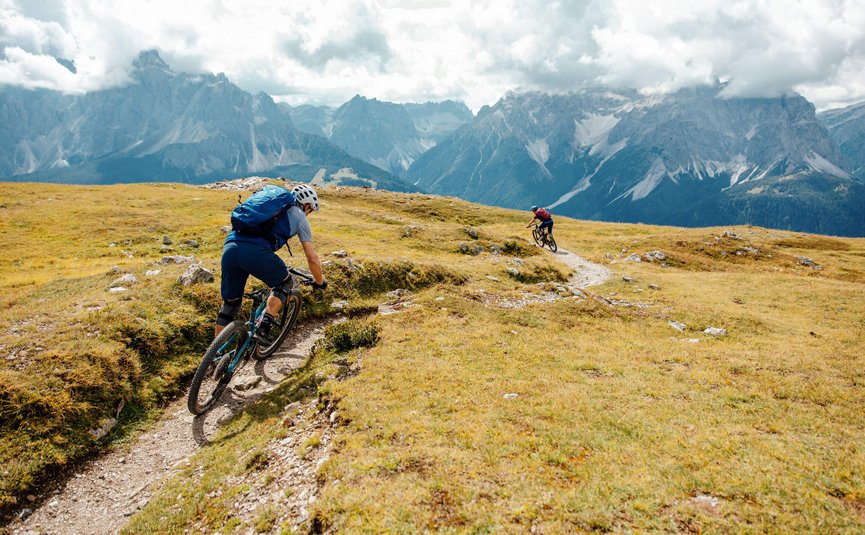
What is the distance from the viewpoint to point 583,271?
37750 millimetres


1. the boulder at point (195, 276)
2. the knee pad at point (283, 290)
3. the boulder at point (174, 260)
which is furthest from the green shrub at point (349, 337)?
the boulder at point (174, 260)

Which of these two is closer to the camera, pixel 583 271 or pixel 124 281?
pixel 124 281

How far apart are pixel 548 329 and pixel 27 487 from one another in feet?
53.2

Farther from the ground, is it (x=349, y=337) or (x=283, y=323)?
(x=283, y=323)

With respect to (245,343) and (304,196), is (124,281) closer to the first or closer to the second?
(245,343)

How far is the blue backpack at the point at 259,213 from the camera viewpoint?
10.5 meters

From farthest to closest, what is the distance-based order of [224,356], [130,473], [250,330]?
[250,330] < [224,356] < [130,473]

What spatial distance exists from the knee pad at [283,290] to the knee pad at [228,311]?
956mm

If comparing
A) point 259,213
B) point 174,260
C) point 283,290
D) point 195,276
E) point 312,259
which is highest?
point 259,213

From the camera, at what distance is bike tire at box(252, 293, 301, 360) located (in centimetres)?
1397

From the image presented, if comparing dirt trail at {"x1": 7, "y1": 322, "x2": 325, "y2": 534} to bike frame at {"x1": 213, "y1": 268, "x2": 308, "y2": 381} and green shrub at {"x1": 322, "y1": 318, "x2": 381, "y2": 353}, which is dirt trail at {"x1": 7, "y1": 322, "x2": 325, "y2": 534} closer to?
bike frame at {"x1": 213, "y1": 268, "x2": 308, "y2": 381}

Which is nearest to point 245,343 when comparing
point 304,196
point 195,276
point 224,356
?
point 224,356

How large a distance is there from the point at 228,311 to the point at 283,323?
3200 mm

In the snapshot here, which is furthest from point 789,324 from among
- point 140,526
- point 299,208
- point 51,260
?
point 51,260
